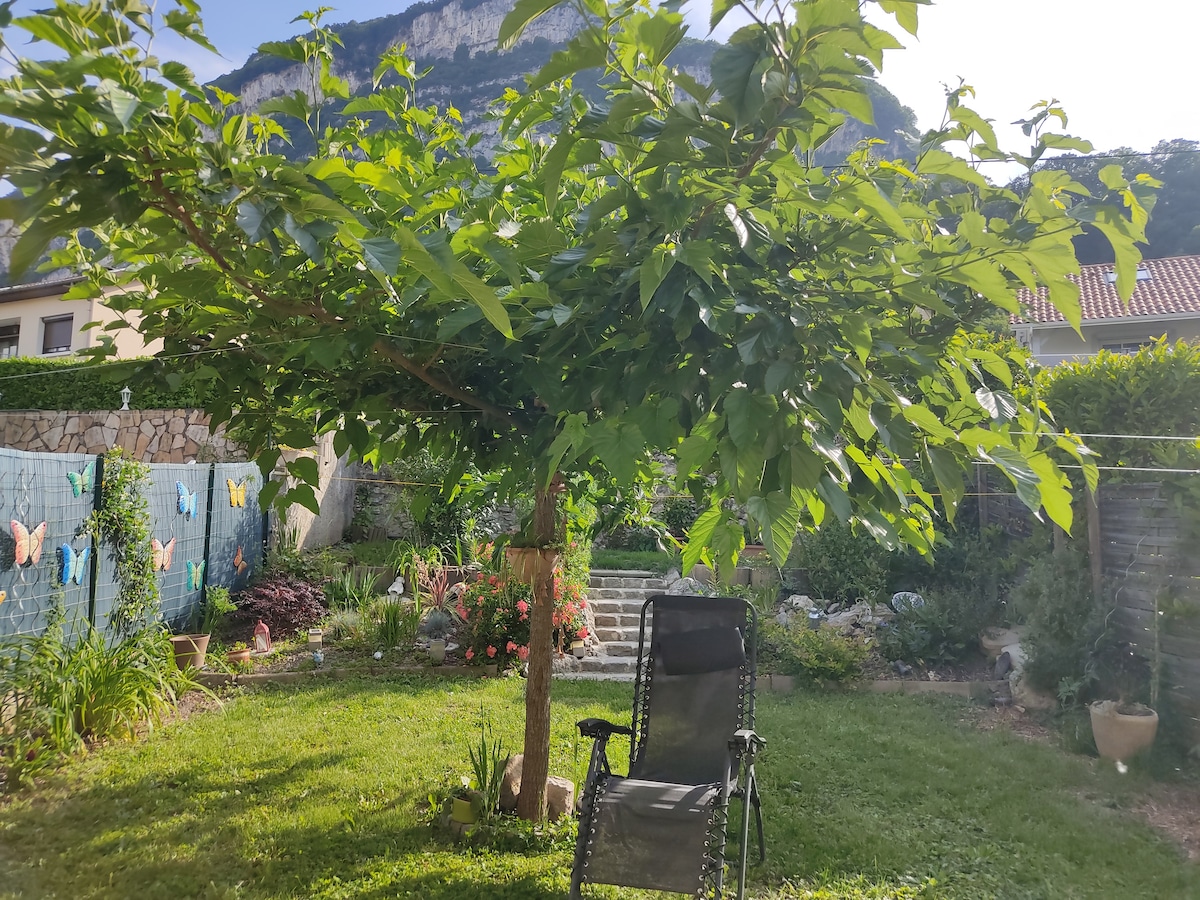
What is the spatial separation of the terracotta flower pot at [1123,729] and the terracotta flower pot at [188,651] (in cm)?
623

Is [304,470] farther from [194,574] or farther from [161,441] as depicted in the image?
[161,441]

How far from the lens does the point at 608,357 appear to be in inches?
65.8

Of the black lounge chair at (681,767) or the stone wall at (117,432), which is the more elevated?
the stone wall at (117,432)

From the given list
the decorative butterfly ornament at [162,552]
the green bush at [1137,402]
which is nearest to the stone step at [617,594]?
the decorative butterfly ornament at [162,552]

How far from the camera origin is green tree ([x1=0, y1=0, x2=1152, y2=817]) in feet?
2.90

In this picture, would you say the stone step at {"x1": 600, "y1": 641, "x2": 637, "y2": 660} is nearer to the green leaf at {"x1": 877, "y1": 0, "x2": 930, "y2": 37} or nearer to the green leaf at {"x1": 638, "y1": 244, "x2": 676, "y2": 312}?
the green leaf at {"x1": 638, "y1": 244, "x2": 676, "y2": 312}

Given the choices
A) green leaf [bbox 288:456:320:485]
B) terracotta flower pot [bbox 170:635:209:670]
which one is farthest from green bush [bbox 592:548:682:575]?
green leaf [bbox 288:456:320:485]

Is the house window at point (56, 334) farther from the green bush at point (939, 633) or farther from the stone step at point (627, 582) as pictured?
the green bush at point (939, 633)

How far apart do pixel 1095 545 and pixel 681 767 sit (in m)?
3.40

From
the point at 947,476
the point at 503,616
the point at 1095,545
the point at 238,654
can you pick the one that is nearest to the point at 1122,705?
the point at 1095,545

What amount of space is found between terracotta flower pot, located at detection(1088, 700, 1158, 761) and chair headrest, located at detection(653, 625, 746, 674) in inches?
94.3

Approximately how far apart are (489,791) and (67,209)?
9.95 feet

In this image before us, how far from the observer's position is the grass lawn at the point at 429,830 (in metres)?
2.88

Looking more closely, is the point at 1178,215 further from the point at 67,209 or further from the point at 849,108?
the point at 67,209
